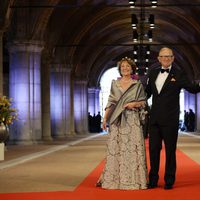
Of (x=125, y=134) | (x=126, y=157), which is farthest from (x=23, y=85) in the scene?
(x=126, y=157)

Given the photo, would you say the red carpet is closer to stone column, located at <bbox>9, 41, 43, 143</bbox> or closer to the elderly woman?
the elderly woman

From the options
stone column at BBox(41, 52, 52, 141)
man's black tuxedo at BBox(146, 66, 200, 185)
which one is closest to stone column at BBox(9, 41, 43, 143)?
stone column at BBox(41, 52, 52, 141)

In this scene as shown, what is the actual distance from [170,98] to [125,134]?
104cm

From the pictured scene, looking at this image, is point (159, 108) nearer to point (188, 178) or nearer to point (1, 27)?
point (188, 178)

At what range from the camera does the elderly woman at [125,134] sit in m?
11.9

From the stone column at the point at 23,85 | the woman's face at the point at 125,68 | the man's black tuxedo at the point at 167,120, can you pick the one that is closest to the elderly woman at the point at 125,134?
the woman's face at the point at 125,68

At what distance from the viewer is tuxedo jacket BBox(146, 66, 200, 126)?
11.8 metres

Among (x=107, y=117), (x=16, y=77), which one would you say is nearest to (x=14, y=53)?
(x=16, y=77)

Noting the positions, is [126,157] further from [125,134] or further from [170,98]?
[170,98]

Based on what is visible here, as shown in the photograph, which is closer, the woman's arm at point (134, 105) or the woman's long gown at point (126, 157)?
the woman's long gown at point (126, 157)

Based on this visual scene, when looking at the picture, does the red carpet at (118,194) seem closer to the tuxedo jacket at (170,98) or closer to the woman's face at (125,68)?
the tuxedo jacket at (170,98)

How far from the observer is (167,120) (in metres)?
11.8

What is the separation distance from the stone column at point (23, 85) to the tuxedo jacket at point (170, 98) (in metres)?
24.6

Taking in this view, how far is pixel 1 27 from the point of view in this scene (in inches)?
1164
